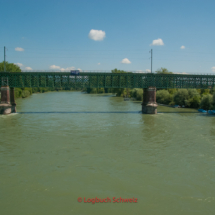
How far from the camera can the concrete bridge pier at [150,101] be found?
53.5 metres

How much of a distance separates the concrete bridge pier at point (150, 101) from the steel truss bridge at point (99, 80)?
1.89 meters

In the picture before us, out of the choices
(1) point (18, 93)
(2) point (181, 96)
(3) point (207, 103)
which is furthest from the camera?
(1) point (18, 93)

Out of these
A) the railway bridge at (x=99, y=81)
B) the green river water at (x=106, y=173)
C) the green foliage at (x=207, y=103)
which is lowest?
the green river water at (x=106, y=173)

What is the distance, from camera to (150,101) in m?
55.1

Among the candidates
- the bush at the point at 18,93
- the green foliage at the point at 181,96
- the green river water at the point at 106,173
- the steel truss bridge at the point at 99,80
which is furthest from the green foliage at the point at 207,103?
the bush at the point at 18,93

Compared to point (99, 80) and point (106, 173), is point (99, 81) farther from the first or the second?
point (106, 173)

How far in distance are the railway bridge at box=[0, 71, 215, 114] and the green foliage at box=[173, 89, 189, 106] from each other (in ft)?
24.3

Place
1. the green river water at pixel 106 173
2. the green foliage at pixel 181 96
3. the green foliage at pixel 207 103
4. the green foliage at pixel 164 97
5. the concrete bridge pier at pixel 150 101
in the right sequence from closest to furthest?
1. the green river water at pixel 106 173
2. the concrete bridge pier at pixel 150 101
3. the green foliage at pixel 207 103
4. the green foliage at pixel 181 96
5. the green foliage at pixel 164 97

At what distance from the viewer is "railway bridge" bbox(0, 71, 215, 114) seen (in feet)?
178

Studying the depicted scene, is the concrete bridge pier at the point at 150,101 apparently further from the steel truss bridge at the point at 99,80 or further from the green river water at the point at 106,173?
the green river water at the point at 106,173

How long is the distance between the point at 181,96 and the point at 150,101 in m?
16.8

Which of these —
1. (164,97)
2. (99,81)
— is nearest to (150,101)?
(99,81)

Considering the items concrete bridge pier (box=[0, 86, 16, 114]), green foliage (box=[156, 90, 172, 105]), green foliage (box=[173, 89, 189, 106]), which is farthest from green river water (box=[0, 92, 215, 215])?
green foliage (box=[156, 90, 172, 105])

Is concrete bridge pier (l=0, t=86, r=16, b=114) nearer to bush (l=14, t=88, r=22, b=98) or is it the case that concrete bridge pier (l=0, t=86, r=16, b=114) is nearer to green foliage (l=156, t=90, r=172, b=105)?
green foliage (l=156, t=90, r=172, b=105)
